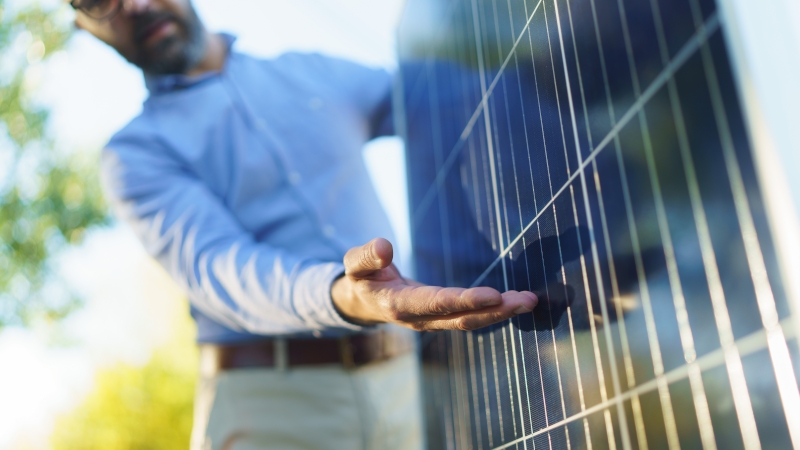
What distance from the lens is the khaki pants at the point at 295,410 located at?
6.66 feet

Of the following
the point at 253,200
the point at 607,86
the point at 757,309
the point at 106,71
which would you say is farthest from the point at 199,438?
the point at 106,71

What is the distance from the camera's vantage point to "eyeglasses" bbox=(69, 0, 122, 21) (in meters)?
2.02

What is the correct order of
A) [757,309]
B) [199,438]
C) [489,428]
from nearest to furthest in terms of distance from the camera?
[757,309] < [489,428] < [199,438]

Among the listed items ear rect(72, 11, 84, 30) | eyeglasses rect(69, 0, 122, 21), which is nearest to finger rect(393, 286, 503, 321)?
eyeglasses rect(69, 0, 122, 21)

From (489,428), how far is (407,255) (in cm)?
103

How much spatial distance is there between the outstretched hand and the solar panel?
0.08 metres

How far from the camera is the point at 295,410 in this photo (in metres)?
2.07

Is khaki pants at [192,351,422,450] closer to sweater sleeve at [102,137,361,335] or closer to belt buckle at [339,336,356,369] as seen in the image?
belt buckle at [339,336,356,369]

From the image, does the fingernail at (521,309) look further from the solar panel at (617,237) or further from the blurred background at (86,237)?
the blurred background at (86,237)

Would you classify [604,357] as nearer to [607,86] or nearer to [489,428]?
[607,86]

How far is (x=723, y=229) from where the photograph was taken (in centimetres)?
56

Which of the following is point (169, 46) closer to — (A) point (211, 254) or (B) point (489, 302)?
(A) point (211, 254)

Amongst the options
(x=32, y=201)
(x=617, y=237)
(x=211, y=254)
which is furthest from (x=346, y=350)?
(x=32, y=201)

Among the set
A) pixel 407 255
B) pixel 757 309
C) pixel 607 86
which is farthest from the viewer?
pixel 407 255
